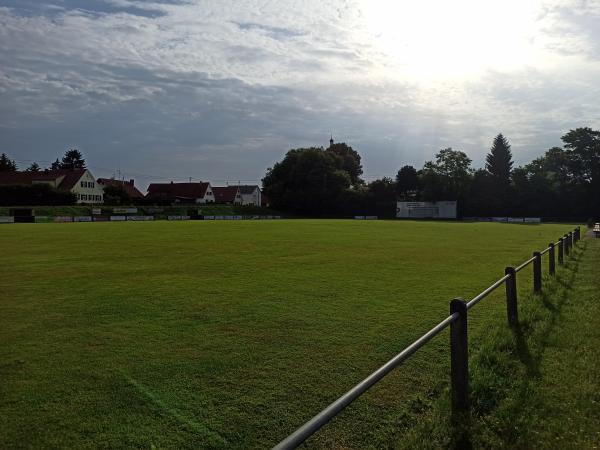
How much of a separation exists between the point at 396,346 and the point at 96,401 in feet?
12.8

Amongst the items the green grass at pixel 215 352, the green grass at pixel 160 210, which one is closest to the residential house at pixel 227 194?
the green grass at pixel 160 210

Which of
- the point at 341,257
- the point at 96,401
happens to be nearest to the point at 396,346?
the point at 96,401

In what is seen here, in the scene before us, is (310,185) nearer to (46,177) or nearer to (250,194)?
(250,194)

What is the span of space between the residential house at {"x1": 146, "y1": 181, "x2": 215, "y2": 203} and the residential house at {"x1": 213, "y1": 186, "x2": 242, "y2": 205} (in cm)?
649

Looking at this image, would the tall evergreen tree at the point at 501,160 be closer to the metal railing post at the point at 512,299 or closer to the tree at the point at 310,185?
the tree at the point at 310,185

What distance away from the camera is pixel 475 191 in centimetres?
8500

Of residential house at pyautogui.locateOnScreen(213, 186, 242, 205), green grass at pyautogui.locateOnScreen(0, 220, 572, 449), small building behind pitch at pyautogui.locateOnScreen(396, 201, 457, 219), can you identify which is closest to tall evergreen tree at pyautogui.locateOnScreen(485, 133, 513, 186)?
small building behind pitch at pyautogui.locateOnScreen(396, 201, 457, 219)

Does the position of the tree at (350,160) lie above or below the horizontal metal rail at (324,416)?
above

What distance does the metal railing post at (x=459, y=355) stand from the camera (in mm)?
4266

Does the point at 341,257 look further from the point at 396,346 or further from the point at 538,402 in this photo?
the point at 538,402

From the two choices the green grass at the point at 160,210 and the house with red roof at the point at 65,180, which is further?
the house with red roof at the point at 65,180

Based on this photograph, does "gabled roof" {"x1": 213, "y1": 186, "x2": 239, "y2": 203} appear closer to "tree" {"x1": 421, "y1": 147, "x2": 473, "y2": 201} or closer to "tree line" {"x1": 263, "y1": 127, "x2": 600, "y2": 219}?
"tree line" {"x1": 263, "y1": 127, "x2": 600, "y2": 219}

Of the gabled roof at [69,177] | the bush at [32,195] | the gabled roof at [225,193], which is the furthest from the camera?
the gabled roof at [225,193]

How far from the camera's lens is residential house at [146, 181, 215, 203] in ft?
355
